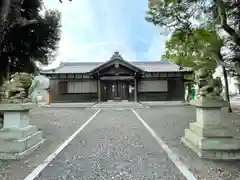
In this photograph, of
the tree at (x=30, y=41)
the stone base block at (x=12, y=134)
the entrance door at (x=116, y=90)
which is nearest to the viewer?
the stone base block at (x=12, y=134)

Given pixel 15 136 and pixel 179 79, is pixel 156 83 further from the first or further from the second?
pixel 15 136

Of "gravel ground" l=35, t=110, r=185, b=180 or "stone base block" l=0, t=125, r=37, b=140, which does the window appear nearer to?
"gravel ground" l=35, t=110, r=185, b=180

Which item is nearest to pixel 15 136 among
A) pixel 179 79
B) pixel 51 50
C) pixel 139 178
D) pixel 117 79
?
pixel 139 178

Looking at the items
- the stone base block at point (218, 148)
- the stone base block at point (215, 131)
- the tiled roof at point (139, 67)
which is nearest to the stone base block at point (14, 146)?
the stone base block at point (218, 148)

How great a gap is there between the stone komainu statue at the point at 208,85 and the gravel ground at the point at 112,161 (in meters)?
1.55

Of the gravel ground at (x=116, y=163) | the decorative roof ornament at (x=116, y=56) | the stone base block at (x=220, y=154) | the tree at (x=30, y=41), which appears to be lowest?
the gravel ground at (x=116, y=163)

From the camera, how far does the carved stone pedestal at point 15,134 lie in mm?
4684

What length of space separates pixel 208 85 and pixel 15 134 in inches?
164

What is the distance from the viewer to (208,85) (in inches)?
194

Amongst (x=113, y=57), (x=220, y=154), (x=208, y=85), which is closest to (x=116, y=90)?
(x=113, y=57)

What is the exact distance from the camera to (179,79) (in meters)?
25.3

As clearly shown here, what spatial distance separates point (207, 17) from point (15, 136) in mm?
9151

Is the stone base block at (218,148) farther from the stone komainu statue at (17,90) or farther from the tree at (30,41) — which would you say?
the tree at (30,41)

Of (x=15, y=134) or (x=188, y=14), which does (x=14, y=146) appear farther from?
(x=188, y=14)
